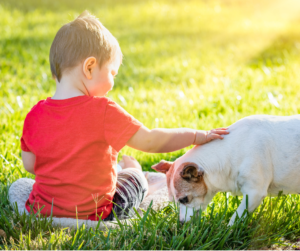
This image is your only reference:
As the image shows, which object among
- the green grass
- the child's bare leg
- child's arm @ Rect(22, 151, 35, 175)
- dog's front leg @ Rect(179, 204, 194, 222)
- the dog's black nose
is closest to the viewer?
the green grass

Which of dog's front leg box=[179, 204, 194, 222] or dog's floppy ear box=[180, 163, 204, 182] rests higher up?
dog's floppy ear box=[180, 163, 204, 182]

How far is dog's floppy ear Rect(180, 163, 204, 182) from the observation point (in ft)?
8.00

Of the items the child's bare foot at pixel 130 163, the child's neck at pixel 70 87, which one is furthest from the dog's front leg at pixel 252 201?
the child's neck at pixel 70 87

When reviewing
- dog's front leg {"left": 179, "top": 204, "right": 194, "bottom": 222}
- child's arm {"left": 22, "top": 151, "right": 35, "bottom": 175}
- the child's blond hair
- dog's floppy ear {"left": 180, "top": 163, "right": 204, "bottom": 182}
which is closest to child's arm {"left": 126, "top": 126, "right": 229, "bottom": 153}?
dog's floppy ear {"left": 180, "top": 163, "right": 204, "bottom": 182}

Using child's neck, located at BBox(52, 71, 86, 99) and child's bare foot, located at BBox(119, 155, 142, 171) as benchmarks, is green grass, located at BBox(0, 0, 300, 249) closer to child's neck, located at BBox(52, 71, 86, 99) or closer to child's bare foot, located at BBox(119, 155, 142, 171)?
child's bare foot, located at BBox(119, 155, 142, 171)

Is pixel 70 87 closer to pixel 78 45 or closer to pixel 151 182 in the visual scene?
pixel 78 45

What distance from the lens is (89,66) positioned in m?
2.40

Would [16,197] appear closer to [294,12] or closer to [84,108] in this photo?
[84,108]

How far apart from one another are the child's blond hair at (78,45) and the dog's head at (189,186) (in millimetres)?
887

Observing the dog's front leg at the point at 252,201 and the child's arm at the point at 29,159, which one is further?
the child's arm at the point at 29,159

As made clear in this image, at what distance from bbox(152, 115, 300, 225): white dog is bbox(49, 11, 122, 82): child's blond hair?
0.93m

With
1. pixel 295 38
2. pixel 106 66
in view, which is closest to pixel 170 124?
pixel 106 66

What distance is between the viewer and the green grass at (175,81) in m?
2.30

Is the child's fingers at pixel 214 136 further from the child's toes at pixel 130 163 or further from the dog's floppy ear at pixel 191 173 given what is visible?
the child's toes at pixel 130 163
